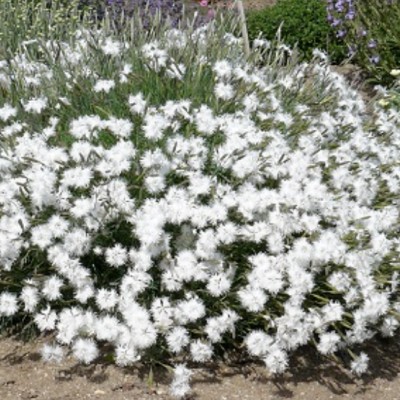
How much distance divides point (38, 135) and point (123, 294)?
985mm

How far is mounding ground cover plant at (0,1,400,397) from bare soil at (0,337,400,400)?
80 millimetres

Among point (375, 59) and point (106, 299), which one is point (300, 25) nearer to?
point (375, 59)

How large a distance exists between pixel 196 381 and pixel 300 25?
6352 millimetres

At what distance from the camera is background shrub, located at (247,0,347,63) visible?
8.90 m

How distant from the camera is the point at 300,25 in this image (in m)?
8.99

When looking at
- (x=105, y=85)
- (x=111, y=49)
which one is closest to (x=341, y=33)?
(x=111, y=49)

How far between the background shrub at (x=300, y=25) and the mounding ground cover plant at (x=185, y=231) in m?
5.00

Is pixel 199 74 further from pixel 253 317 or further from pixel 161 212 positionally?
pixel 253 317

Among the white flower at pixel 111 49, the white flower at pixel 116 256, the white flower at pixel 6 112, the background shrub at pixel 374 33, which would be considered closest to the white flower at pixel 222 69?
the white flower at pixel 111 49

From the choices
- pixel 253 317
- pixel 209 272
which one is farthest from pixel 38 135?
pixel 253 317

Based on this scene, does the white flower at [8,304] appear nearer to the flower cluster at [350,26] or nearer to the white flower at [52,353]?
the white flower at [52,353]

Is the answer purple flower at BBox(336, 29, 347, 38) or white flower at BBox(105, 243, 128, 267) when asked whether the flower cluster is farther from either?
white flower at BBox(105, 243, 128, 267)

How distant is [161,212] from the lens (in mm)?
3355

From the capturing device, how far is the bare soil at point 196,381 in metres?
3.34
